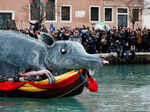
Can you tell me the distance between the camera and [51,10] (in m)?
56.0

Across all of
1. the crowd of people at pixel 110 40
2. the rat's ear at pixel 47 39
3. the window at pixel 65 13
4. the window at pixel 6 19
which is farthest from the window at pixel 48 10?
the rat's ear at pixel 47 39

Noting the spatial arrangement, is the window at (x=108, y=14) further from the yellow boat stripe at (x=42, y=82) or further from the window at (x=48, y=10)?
the yellow boat stripe at (x=42, y=82)

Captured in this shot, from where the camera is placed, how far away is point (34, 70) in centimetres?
2256

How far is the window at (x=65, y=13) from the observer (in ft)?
185

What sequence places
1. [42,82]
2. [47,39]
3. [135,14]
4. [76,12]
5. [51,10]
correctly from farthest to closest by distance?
[135,14]
[76,12]
[51,10]
[42,82]
[47,39]

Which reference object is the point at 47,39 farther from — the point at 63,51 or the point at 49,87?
the point at 49,87

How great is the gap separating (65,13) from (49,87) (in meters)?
34.3

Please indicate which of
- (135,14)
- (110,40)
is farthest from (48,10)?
(110,40)

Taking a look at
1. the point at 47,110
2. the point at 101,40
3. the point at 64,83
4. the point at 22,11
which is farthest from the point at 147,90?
the point at 22,11

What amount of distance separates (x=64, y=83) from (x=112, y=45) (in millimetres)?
19223

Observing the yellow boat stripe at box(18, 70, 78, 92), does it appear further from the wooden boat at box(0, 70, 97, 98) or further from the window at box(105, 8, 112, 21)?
the window at box(105, 8, 112, 21)

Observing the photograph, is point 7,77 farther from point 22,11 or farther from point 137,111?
→ point 22,11

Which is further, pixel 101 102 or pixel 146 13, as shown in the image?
pixel 146 13

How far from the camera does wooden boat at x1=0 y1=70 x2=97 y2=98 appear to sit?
22.5 m
